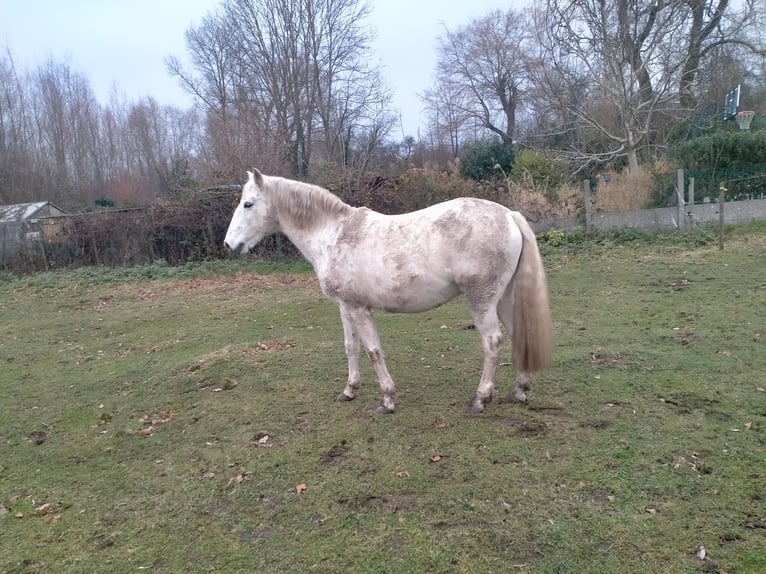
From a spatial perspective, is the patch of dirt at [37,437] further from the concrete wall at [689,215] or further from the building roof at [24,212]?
the building roof at [24,212]

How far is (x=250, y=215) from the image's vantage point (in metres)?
4.58

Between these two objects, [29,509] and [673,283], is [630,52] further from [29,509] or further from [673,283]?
[29,509]

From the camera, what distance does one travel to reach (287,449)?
148 inches

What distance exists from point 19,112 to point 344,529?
124 ft

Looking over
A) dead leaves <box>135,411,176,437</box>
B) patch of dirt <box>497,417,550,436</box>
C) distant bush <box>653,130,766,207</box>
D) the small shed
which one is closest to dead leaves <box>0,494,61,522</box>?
dead leaves <box>135,411,176,437</box>

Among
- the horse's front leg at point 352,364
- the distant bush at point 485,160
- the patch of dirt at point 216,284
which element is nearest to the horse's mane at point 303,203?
the horse's front leg at point 352,364

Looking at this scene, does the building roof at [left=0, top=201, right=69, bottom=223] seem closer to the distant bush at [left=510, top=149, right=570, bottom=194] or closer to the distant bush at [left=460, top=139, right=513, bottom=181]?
the distant bush at [left=510, top=149, right=570, bottom=194]

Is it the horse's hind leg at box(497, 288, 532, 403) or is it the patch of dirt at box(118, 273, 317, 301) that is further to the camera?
the patch of dirt at box(118, 273, 317, 301)

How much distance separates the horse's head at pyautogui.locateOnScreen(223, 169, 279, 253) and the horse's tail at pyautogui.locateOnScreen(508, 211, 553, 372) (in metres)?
2.11

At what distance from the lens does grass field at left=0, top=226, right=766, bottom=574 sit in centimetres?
261

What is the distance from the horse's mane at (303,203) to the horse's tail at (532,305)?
148 cm

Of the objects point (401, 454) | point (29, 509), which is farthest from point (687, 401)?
point (29, 509)

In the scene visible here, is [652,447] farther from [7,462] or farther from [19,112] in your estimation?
[19,112]

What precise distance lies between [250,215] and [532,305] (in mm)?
2469
